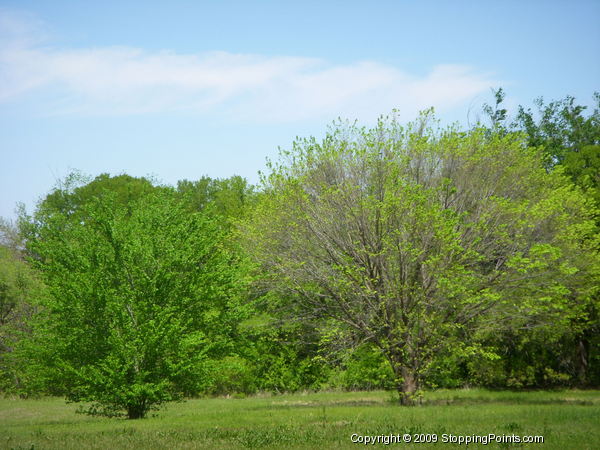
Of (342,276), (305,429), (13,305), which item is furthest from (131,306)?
(13,305)

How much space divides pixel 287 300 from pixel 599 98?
50.0 meters

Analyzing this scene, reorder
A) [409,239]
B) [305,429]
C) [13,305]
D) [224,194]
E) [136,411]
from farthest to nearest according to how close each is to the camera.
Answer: [224,194] → [13,305] → [409,239] → [136,411] → [305,429]

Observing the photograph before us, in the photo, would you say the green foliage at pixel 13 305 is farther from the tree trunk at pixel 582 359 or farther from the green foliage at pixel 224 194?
the tree trunk at pixel 582 359

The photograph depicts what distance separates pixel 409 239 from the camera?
22250 mm

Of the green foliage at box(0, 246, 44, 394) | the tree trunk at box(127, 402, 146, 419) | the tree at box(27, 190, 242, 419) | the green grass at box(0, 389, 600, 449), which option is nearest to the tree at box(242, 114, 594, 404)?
the green grass at box(0, 389, 600, 449)

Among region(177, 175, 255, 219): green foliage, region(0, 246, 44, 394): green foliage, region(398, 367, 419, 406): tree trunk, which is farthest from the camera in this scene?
region(177, 175, 255, 219): green foliage

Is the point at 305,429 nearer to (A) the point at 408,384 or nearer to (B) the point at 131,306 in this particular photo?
(B) the point at 131,306

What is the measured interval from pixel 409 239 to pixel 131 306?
33.5 feet

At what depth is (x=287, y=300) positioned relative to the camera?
27297 millimetres

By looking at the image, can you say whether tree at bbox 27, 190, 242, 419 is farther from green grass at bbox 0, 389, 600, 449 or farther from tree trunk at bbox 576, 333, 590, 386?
tree trunk at bbox 576, 333, 590, 386

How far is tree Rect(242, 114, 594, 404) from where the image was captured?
2181 centimetres

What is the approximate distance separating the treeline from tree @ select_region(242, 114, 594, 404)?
85 millimetres

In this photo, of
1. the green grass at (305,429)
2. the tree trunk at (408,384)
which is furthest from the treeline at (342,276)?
the green grass at (305,429)

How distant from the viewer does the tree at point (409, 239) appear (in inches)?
859
